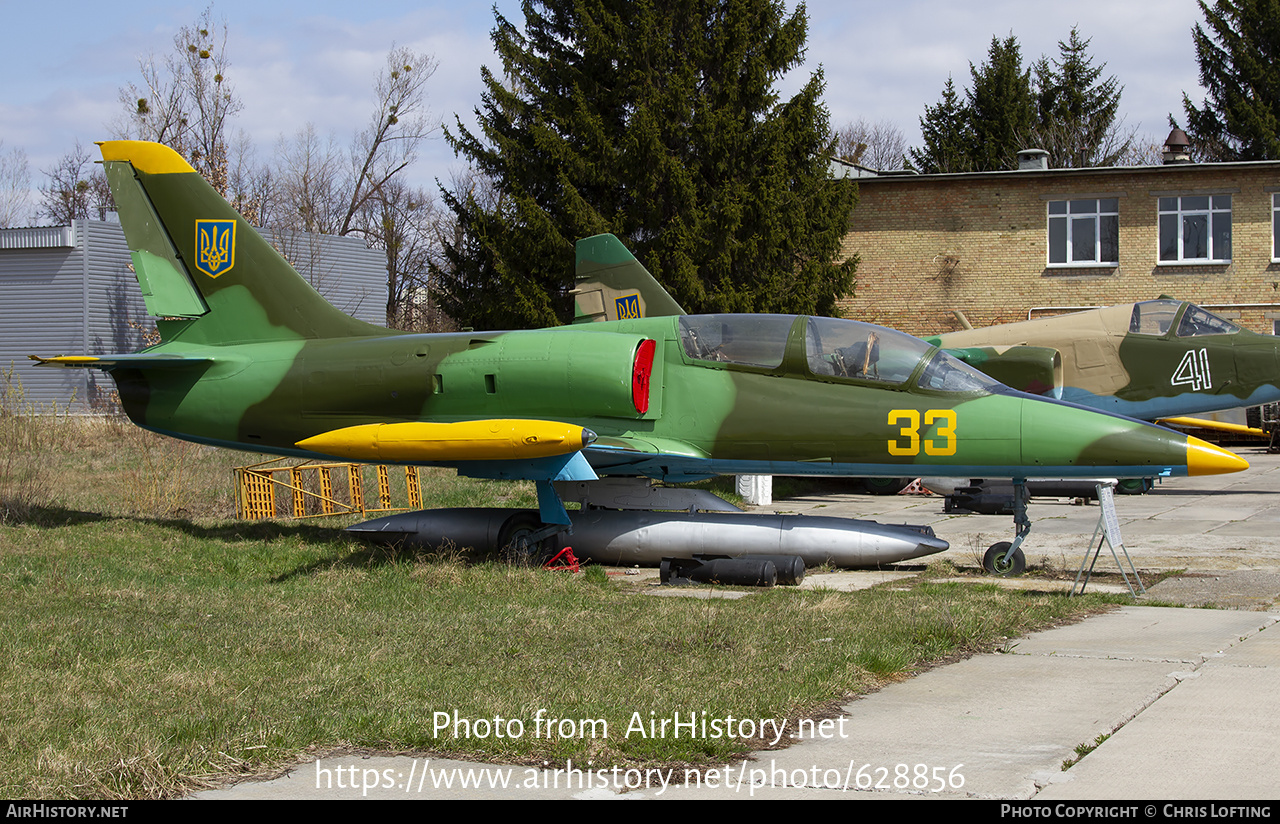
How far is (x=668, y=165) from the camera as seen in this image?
23.3 metres

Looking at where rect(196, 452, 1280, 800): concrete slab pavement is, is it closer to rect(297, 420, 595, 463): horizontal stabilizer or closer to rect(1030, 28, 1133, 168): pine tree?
rect(297, 420, 595, 463): horizontal stabilizer

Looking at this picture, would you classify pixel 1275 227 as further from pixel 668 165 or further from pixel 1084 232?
pixel 668 165

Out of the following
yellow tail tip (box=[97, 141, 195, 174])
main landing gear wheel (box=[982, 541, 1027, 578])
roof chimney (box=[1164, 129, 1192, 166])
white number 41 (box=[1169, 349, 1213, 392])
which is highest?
roof chimney (box=[1164, 129, 1192, 166])

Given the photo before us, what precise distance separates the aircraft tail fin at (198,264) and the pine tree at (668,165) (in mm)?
10929

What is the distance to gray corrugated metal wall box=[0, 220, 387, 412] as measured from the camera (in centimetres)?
3200

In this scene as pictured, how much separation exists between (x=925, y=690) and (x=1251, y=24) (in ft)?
162

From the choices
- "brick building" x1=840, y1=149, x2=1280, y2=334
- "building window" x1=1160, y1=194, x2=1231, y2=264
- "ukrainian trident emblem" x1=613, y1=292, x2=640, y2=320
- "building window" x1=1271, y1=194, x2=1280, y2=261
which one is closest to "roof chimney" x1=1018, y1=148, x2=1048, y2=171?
"brick building" x1=840, y1=149, x2=1280, y2=334

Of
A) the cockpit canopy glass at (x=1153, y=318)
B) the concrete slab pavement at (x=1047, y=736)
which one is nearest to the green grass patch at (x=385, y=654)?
the concrete slab pavement at (x=1047, y=736)

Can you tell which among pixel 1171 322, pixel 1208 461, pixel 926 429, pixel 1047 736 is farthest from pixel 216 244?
pixel 1171 322

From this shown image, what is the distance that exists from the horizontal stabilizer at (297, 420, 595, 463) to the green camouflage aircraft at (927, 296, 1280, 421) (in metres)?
8.60

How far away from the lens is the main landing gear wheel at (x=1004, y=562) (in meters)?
10.6

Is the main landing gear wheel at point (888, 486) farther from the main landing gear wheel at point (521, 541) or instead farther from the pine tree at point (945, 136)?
the pine tree at point (945, 136)

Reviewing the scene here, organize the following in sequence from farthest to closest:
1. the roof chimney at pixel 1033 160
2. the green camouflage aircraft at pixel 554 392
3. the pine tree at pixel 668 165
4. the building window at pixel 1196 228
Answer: the roof chimney at pixel 1033 160
the building window at pixel 1196 228
the pine tree at pixel 668 165
the green camouflage aircraft at pixel 554 392

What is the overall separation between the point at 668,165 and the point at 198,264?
39.6 feet
